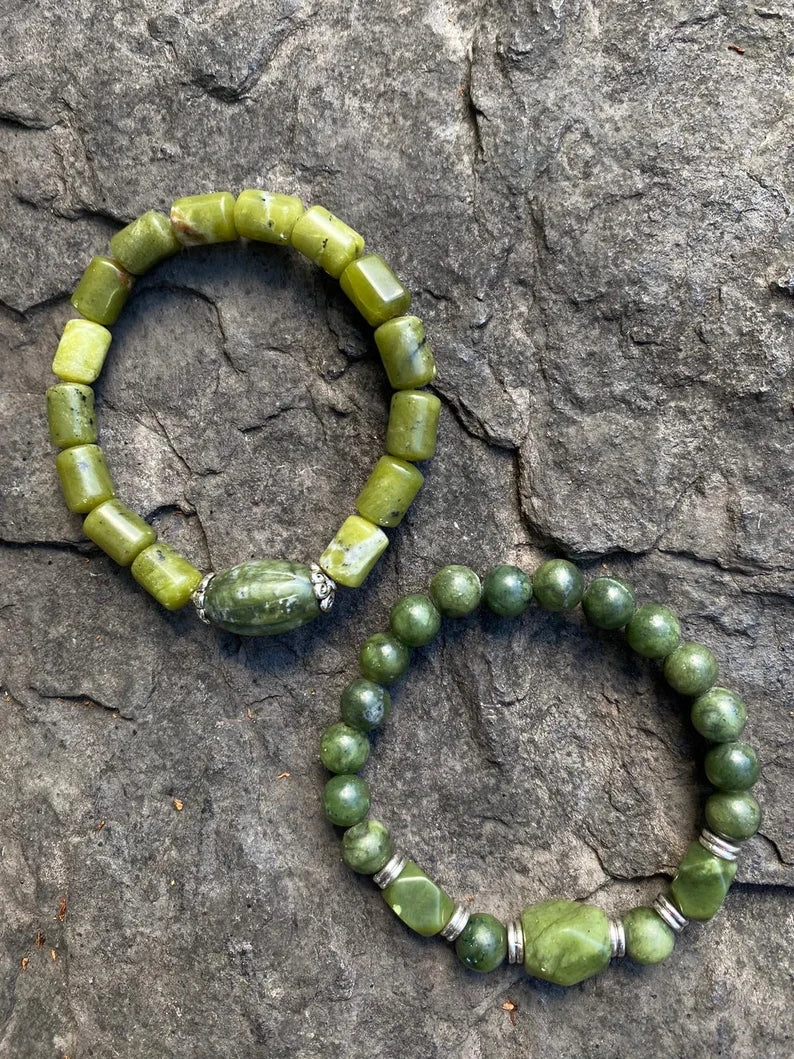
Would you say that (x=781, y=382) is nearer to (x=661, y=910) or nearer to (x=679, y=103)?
(x=679, y=103)

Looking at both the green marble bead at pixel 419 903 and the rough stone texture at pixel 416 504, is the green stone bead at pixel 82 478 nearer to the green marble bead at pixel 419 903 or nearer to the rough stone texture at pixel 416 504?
the rough stone texture at pixel 416 504

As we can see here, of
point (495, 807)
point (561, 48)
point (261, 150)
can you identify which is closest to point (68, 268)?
point (261, 150)

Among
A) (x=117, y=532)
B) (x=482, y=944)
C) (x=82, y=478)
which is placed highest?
(x=82, y=478)

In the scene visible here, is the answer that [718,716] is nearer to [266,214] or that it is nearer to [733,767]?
[733,767]

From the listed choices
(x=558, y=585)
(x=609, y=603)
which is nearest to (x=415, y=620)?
(x=558, y=585)

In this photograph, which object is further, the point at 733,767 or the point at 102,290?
the point at 102,290

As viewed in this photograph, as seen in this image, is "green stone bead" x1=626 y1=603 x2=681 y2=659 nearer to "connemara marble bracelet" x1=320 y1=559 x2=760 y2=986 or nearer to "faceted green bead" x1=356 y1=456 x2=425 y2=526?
"connemara marble bracelet" x1=320 y1=559 x2=760 y2=986

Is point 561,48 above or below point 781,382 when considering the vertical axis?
above
